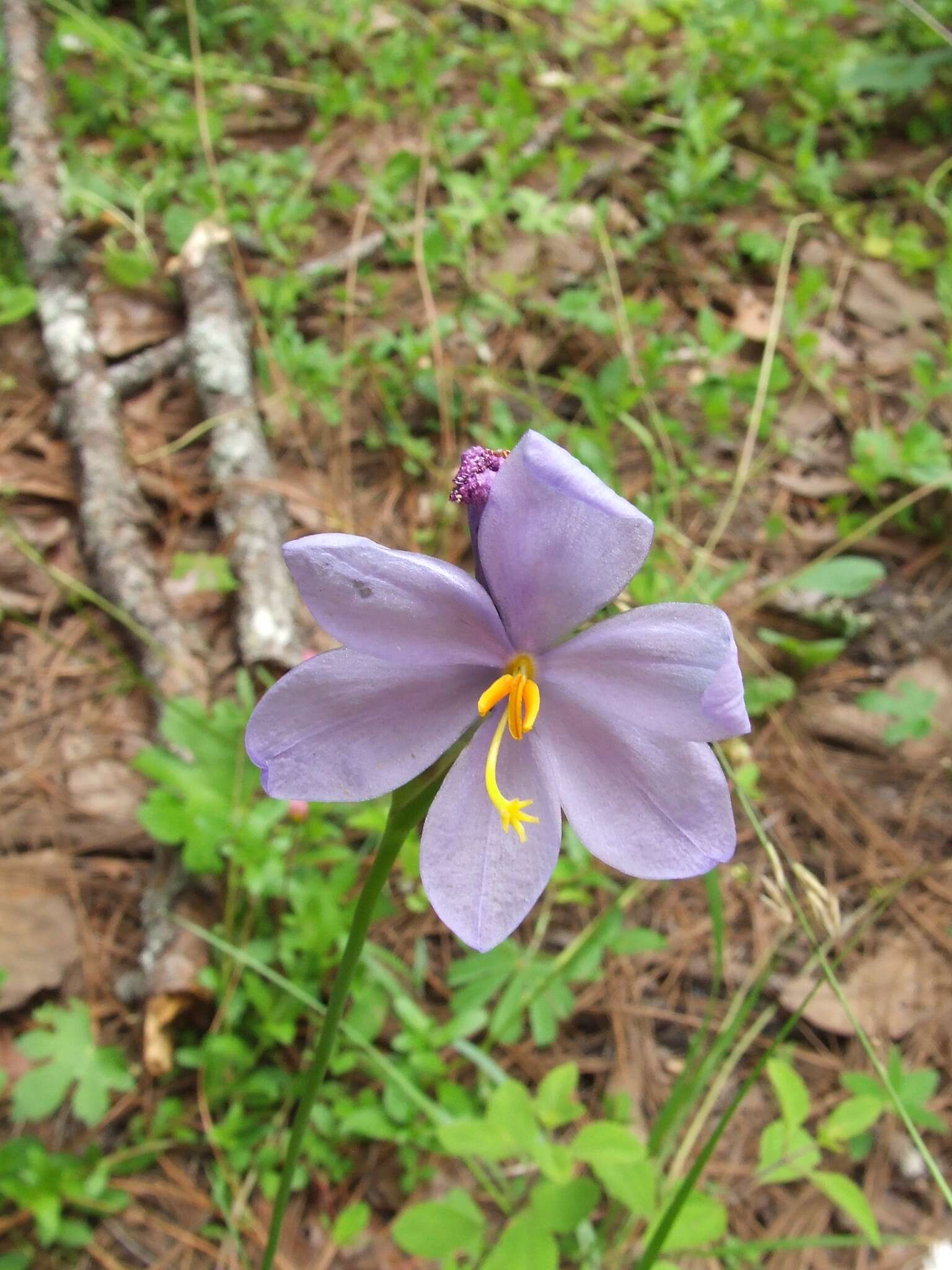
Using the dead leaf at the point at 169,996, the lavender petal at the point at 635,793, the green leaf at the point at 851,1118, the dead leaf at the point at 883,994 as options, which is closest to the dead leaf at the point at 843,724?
the dead leaf at the point at 883,994

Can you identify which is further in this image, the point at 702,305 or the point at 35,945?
the point at 702,305

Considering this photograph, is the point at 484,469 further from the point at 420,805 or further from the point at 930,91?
the point at 930,91

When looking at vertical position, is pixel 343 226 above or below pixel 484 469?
below

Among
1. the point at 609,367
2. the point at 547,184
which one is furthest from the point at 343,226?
the point at 609,367

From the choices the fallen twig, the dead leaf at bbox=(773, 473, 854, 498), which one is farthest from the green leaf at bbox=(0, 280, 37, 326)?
the dead leaf at bbox=(773, 473, 854, 498)

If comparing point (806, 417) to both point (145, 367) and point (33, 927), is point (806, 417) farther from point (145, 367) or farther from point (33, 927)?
point (33, 927)

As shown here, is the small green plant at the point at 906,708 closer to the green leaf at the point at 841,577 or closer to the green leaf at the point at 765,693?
the green leaf at the point at 765,693
